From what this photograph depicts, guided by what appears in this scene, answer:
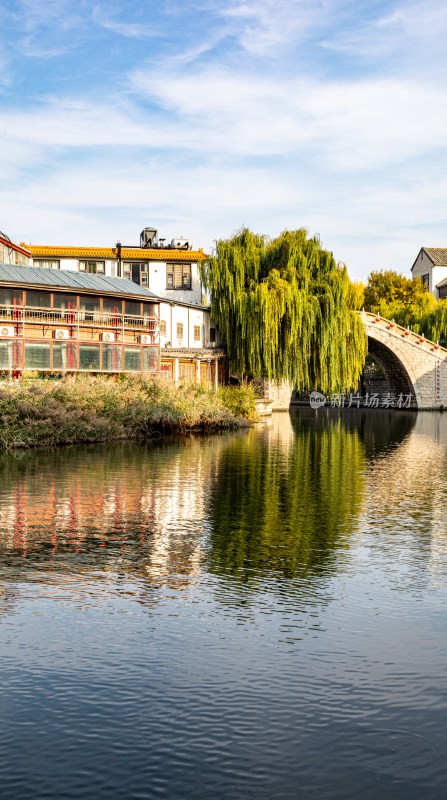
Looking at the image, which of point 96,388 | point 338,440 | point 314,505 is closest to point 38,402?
point 96,388

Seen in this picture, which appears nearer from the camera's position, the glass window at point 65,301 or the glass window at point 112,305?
the glass window at point 65,301

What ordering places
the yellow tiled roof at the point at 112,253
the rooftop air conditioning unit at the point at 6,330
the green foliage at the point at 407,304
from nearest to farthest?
the rooftop air conditioning unit at the point at 6,330, the yellow tiled roof at the point at 112,253, the green foliage at the point at 407,304

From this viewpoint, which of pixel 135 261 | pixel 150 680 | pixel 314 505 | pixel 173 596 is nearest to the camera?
pixel 150 680

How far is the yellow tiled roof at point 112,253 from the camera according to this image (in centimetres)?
5644

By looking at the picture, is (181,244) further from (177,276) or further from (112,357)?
(112,357)

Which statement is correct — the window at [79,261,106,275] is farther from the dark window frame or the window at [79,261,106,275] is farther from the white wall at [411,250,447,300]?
the white wall at [411,250,447,300]

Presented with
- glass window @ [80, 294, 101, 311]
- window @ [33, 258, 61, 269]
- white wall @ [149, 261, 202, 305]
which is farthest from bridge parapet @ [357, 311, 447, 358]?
glass window @ [80, 294, 101, 311]

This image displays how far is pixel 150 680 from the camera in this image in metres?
5.39

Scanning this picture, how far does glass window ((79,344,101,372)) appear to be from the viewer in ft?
140

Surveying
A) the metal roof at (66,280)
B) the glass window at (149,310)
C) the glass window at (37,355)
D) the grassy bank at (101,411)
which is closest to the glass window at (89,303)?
the metal roof at (66,280)

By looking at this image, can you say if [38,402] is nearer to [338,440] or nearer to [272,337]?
[338,440]

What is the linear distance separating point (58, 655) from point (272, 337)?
37.0 m

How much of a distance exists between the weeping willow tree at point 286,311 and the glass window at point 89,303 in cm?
616

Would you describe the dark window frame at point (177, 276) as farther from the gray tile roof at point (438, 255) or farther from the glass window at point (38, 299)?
the gray tile roof at point (438, 255)
